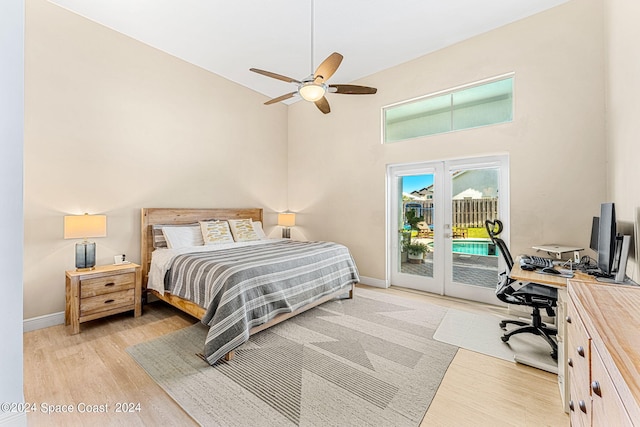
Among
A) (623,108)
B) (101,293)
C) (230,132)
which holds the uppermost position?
(230,132)

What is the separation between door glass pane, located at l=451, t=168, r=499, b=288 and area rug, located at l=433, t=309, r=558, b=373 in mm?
652

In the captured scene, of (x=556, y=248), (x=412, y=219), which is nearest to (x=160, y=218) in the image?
(x=412, y=219)

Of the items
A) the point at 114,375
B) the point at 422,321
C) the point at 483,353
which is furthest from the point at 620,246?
the point at 114,375

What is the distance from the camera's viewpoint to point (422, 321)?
298 centimetres

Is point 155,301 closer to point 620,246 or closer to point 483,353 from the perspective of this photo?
point 483,353

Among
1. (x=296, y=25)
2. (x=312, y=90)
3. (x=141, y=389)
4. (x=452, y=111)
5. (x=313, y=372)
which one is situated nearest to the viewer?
(x=141, y=389)

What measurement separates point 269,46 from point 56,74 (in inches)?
95.2

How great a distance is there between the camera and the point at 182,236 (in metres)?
3.59

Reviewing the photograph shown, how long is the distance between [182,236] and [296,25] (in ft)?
10.00

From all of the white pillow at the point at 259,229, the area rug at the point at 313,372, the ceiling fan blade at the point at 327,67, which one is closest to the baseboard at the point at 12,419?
the area rug at the point at 313,372

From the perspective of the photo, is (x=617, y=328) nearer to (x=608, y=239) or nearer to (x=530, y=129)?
(x=608, y=239)

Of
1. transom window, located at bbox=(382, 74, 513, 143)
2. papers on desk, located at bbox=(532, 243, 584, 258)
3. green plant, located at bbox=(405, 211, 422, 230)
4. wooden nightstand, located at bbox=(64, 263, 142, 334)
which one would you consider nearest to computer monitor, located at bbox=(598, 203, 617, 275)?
papers on desk, located at bbox=(532, 243, 584, 258)

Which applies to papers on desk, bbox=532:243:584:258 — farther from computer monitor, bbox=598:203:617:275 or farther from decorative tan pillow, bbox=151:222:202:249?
decorative tan pillow, bbox=151:222:202:249

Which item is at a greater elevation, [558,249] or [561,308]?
[558,249]
